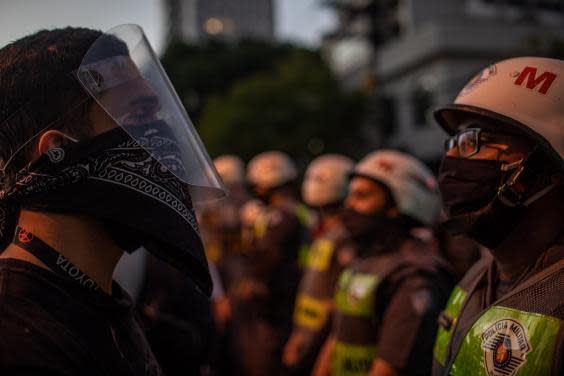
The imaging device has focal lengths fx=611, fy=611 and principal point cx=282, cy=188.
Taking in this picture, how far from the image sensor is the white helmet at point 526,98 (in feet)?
7.00

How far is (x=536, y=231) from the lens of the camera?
7.23 ft

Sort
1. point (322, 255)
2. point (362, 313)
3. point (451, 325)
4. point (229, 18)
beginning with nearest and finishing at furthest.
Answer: point (451, 325), point (362, 313), point (322, 255), point (229, 18)

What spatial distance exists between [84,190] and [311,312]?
358 centimetres

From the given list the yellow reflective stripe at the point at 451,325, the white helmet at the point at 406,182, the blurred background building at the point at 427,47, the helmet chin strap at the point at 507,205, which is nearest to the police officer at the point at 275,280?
the white helmet at the point at 406,182

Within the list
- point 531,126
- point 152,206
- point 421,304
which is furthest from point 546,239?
point 152,206

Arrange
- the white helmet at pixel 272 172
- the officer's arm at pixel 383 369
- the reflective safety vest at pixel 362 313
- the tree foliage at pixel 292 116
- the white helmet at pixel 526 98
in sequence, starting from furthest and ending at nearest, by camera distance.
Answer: the tree foliage at pixel 292 116 < the white helmet at pixel 272 172 < the reflective safety vest at pixel 362 313 < the officer's arm at pixel 383 369 < the white helmet at pixel 526 98

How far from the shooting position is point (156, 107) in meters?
1.86

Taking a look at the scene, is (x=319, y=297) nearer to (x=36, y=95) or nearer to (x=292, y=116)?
(x=36, y=95)

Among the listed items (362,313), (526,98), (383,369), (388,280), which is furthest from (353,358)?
(526,98)

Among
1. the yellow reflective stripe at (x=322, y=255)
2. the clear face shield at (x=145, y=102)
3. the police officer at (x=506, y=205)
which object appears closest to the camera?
the clear face shield at (x=145, y=102)

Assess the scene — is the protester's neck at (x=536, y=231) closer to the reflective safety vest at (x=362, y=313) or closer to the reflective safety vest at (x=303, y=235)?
the reflective safety vest at (x=362, y=313)

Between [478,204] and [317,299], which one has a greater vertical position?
[478,204]

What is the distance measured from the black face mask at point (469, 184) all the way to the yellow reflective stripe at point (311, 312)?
8.79ft

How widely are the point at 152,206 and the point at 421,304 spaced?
6.23 feet
